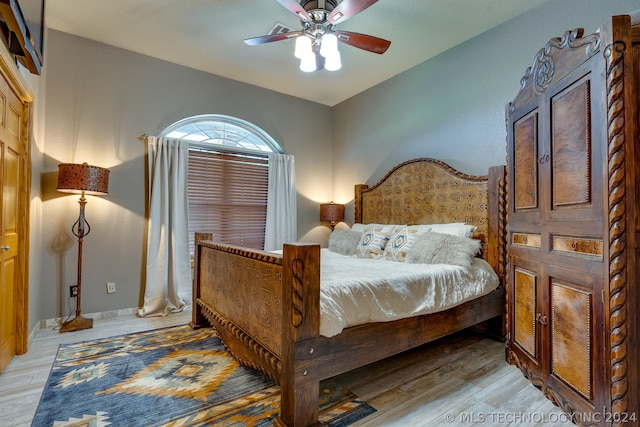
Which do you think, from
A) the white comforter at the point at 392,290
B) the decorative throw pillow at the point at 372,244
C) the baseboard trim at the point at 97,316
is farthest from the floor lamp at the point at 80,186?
the decorative throw pillow at the point at 372,244

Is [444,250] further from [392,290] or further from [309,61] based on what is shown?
[309,61]

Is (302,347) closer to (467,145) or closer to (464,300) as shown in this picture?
(464,300)

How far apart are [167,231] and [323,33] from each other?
8.82ft

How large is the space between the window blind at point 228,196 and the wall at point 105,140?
0.58 m

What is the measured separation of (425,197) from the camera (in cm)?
344

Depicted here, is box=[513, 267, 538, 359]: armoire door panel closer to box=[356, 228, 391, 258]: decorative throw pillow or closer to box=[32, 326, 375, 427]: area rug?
box=[32, 326, 375, 427]: area rug

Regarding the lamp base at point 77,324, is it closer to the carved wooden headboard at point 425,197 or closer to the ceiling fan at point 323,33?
the ceiling fan at point 323,33

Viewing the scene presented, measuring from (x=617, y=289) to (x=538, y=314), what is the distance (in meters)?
0.60

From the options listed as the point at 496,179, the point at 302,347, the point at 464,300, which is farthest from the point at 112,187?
the point at 496,179

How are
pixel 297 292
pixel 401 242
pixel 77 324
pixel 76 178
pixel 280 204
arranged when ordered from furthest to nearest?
pixel 280 204 < pixel 401 242 < pixel 77 324 < pixel 76 178 < pixel 297 292

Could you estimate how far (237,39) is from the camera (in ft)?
10.5

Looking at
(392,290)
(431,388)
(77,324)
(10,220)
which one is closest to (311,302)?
(392,290)

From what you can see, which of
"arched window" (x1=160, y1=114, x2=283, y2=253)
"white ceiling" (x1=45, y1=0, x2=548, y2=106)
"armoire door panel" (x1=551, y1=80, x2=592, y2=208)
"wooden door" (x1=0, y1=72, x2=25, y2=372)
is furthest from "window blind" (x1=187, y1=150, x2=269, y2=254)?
"armoire door panel" (x1=551, y1=80, x2=592, y2=208)

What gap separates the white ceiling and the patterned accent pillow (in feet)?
6.60
